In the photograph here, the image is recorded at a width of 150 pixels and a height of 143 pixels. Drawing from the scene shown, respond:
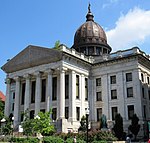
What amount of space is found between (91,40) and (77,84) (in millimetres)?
17079

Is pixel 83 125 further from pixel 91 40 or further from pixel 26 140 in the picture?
pixel 91 40

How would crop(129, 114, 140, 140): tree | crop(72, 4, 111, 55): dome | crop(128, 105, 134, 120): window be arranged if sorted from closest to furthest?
crop(129, 114, 140, 140): tree < crop(128, 105, 134, 120): window < crop(72, 4, 111, 55): dome

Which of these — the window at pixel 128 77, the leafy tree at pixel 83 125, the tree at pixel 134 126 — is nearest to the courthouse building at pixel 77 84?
the window at pixel 128 77

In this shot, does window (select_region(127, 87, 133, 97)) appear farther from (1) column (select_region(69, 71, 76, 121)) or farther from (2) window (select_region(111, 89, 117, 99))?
(1) column (select_region(69, 71, 76, 121))

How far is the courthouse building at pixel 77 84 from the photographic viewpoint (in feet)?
146

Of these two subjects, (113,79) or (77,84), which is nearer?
(77,84)

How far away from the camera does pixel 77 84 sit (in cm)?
4756

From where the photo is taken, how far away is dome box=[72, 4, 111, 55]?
60438 millimetres

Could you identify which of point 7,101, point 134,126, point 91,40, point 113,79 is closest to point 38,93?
point 7,101

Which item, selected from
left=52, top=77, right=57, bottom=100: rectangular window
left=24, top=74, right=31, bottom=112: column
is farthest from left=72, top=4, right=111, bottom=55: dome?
left=24, top=74, right=31, bottom=112: column

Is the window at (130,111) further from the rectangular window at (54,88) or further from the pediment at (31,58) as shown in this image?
the pediment at (31,58)

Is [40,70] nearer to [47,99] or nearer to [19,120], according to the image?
[47,99]

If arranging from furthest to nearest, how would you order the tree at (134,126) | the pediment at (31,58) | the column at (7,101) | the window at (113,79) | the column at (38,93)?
the column at (7,101) < the window at (113,79) < the column at (38,93) < the pediment at (31,58) < the tree at (134,126)

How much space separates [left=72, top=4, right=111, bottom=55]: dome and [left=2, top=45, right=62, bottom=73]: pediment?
14.9m
